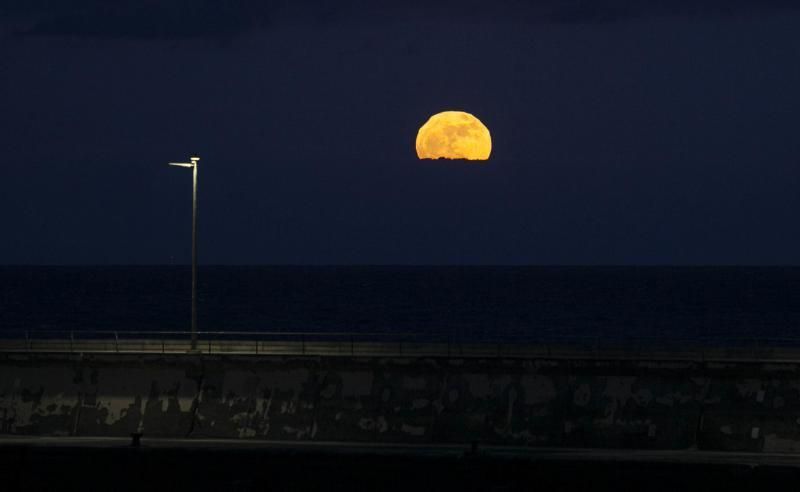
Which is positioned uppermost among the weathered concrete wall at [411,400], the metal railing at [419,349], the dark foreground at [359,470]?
the metal railing at [419,349]

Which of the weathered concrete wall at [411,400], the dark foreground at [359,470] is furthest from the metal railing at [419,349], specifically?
the dark foreground at [359,470]

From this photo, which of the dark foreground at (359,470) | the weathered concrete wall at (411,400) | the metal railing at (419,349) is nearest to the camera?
the dark foreground at (359,470)

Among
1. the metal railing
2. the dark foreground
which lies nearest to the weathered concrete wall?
the metal railing

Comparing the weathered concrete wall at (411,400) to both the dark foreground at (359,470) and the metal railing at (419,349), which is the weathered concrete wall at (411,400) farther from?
the dark foreground at (359,470)

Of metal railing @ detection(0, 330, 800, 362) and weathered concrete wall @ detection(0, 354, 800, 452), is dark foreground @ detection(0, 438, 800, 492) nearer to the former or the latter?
weathered concrete wall @ detection(0, 354, 800, 452)

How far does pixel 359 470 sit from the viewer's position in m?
46.7

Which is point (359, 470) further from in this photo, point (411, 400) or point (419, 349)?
point (419, 349)

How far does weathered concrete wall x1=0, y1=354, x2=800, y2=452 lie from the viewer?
175 feet

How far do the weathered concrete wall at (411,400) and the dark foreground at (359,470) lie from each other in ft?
12.9

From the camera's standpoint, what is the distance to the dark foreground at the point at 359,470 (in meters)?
45.4

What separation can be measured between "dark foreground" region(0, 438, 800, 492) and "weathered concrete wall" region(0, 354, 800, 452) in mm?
3928

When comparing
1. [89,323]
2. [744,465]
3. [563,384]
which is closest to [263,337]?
[89,323]

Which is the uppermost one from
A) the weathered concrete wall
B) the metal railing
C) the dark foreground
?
the metal railing

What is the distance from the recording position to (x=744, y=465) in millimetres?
45875
